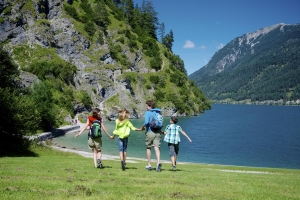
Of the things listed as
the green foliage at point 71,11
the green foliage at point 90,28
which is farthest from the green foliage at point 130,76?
the green foliage at point 71,11

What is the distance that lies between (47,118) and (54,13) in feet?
226

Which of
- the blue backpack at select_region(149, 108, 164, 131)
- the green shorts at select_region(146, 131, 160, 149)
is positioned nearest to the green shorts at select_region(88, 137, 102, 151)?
the green shorts at select_region(146, 131, 160, 149)

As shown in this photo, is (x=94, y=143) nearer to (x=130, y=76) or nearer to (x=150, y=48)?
(x=130, y=76)

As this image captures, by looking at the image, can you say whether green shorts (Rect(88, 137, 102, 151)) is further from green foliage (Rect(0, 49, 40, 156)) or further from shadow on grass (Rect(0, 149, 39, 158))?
green foliage (Rect(0, 49, 40, 156))

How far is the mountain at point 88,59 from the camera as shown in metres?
88.0

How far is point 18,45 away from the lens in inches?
3644

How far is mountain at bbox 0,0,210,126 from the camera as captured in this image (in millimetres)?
88000

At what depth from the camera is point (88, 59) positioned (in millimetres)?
108250

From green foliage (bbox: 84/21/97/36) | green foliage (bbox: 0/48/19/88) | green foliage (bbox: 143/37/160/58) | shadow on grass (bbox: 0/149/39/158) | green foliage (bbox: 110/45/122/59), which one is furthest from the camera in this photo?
green foliage (bbox: 143/37/160/58)

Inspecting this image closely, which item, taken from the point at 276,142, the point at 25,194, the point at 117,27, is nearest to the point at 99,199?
the point at 25,194

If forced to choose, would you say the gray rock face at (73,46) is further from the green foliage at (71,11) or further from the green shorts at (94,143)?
the green shorts at (94,143)

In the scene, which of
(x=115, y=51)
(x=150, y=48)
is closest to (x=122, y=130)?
(x=115, y=51)

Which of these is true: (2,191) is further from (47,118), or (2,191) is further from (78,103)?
(78,103)

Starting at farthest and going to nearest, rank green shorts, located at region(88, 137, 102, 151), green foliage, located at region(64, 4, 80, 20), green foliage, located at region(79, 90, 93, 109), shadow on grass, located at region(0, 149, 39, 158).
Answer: green foliage, located at region(64, 4, 80, 20) → green foliage, located at region(79, 90, 93, 109) → shadow on grass, located at region(0, 149, 39, 158) → green shorts, located at region(88, 137, 102, 151)
